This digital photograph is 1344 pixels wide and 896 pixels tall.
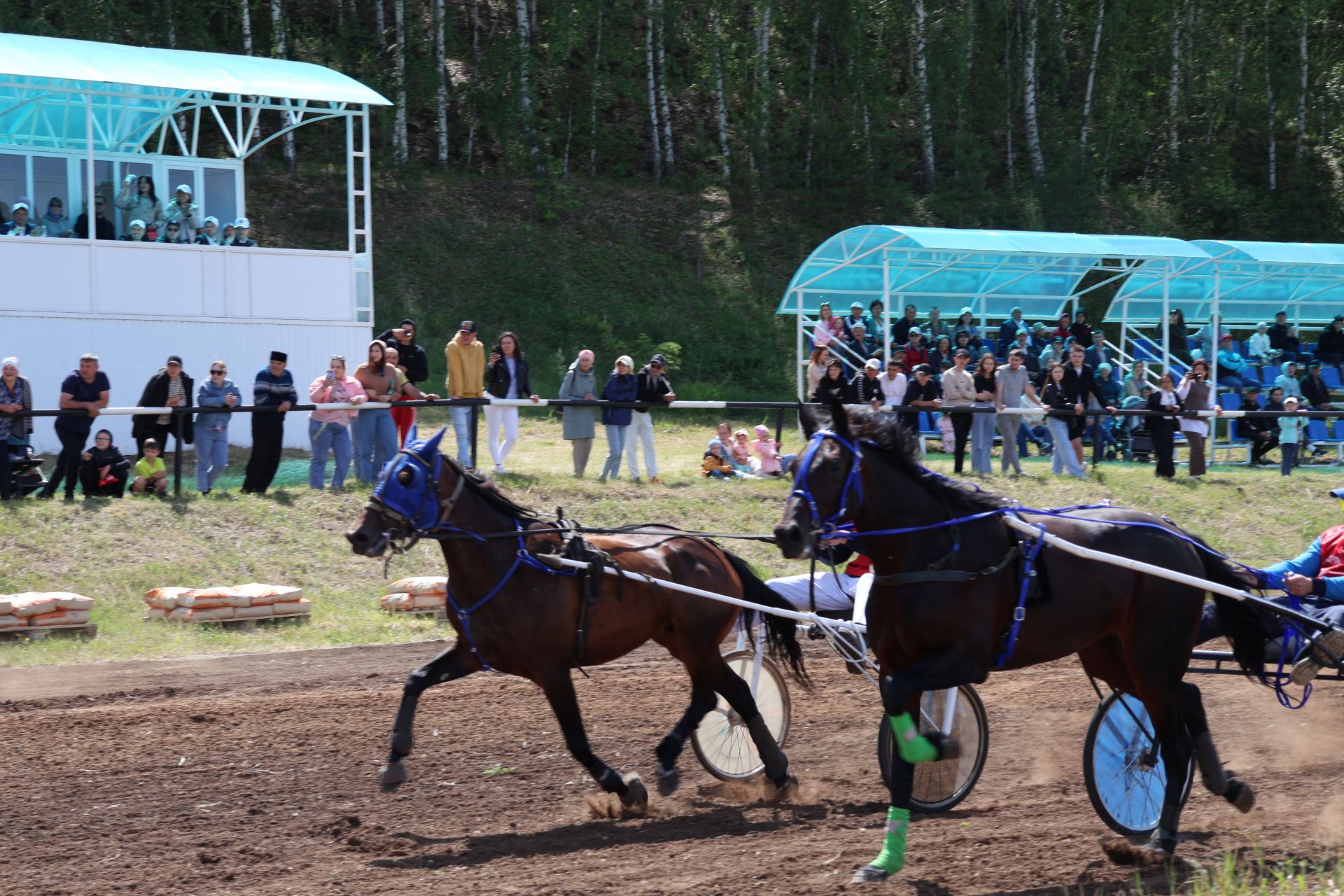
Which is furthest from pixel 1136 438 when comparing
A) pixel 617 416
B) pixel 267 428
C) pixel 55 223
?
pixel 55 223

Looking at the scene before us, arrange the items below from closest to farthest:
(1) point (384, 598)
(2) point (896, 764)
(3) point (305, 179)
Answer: (2) point (896, 764), (1) point (384, 598), (3) point (305, 179)

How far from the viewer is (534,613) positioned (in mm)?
7211

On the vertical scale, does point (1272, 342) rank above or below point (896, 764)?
above

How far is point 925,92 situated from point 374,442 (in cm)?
2414

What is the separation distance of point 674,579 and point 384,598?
516cm

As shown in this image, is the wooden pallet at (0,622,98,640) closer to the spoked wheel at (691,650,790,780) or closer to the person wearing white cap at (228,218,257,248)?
the spoked wheel at (691,650,790,780)

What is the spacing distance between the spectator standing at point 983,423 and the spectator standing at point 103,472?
8.92m

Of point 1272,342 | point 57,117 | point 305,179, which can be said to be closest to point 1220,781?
point 57,117

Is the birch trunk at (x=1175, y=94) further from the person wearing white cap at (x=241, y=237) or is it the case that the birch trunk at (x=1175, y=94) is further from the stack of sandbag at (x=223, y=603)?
the stack of sandbag at (x=223, y=603)

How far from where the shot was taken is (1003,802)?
A: 748 centimetres

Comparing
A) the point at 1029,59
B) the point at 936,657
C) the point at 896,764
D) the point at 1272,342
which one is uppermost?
the point at 1029,59

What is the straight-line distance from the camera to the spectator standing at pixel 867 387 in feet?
51.2

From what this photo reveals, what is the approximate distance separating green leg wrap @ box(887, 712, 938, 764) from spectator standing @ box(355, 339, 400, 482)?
8.78 m

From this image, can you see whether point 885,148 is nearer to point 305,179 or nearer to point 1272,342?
point 1272,342
